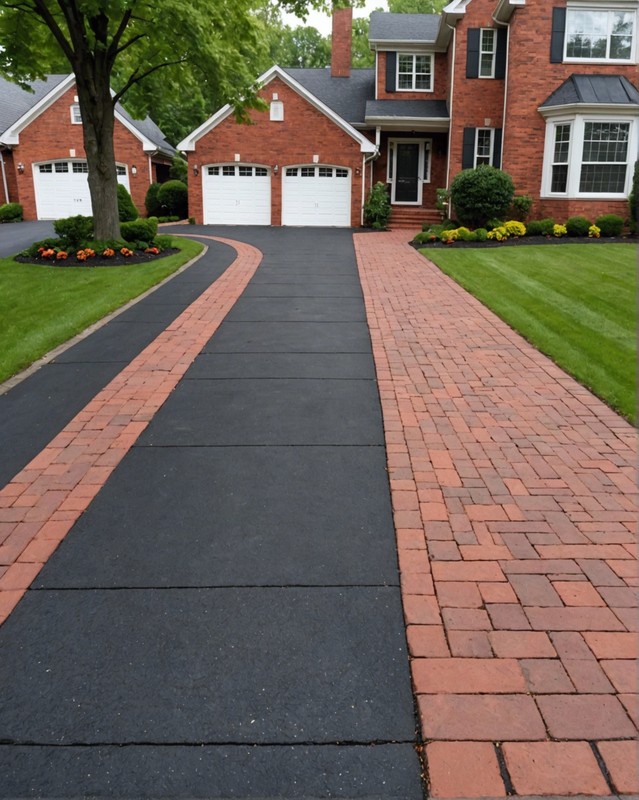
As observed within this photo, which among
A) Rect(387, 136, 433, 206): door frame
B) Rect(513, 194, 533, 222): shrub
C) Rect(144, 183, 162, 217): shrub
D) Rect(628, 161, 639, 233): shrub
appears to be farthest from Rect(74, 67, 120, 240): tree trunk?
Rect(628, 161, 639, 233): shrub

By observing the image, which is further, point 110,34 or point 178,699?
point 110,34

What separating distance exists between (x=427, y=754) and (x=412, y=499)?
215 centimetres

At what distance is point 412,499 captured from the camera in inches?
183

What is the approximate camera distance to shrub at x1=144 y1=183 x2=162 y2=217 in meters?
29.2

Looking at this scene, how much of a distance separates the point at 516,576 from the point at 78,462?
330 centimetres

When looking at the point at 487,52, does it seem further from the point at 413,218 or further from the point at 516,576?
the point at 516,576

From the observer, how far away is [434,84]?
27.2m

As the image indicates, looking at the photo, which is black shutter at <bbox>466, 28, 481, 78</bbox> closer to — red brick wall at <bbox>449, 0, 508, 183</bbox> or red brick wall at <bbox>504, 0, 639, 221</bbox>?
red brick wall at <bbox>449, 0, 508, 183</bbox>

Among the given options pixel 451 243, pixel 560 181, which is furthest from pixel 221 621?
pixel 560 181

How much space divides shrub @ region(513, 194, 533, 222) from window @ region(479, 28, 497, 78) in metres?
5.18

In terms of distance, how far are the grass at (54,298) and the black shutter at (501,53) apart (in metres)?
14.1

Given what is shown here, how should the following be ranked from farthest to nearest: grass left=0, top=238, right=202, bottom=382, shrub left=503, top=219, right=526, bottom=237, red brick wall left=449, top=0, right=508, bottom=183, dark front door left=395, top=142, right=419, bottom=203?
dark front door left=395, top=142, right=419, bottom=203
red brick wall left=449, top=0, right=508, bottom=183
shrub left=503, top=219, right=526, bottom=237
grass left=0, top=238, right=202, bottom=382

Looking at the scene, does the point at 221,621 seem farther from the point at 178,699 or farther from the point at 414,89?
the point at 414,89

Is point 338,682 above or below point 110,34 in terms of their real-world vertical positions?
below
